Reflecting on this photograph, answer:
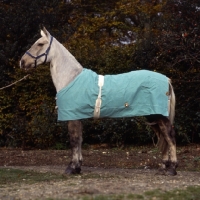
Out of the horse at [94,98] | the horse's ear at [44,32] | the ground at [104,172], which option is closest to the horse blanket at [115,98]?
the horse at [94,98]

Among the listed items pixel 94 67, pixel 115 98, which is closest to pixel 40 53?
pixel 115 98

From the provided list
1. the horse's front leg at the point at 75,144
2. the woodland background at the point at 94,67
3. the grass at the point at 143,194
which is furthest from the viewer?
the woodland background at the point at 94,67

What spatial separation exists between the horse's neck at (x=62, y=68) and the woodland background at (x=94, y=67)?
5.02 m

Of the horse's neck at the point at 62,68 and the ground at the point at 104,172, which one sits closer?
the ground at the point at 104,172

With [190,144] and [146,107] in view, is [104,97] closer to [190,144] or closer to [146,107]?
[146,107]

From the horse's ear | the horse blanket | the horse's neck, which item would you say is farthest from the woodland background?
the horse's ear

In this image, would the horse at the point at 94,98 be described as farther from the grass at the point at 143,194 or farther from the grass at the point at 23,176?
the grass at the point at 143,194

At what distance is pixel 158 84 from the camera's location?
911 cm

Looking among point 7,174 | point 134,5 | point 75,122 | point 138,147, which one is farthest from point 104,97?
point 134,5

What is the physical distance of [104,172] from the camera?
9.94m

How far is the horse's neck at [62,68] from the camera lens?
918 centimetres

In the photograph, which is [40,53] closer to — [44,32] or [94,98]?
[44,32]

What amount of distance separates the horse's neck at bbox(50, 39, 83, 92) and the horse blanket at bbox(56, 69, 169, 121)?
14 cm

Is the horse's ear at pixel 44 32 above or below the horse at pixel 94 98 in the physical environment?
above
